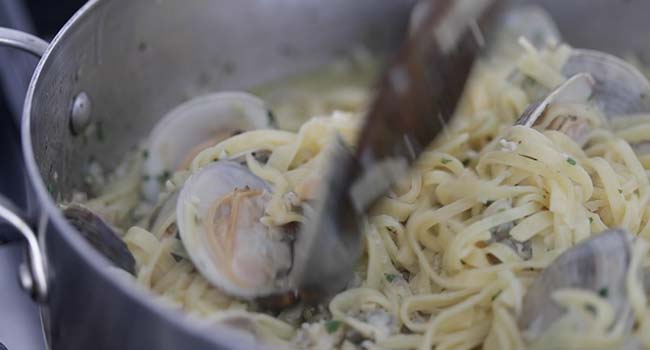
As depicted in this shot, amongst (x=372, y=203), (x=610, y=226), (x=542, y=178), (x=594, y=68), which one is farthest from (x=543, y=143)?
(x=372, y=203)

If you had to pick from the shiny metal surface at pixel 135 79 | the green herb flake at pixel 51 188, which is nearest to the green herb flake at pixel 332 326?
the shiny metal surface at pixel 135 79

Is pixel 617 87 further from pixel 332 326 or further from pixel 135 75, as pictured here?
pixel 135 75

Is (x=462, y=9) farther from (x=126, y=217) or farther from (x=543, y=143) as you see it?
(x=126, y=217)

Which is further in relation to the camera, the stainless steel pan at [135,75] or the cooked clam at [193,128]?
the cooked clam at [193,128]

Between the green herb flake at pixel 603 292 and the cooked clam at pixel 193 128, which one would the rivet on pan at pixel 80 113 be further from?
the green herb flake at pixel 603 292

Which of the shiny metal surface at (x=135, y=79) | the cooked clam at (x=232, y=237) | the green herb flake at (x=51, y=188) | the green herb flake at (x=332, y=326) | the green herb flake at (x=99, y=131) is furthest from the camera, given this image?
the green herb flake at (x=99, y=131)

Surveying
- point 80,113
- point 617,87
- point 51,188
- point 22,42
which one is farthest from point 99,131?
point 617,87

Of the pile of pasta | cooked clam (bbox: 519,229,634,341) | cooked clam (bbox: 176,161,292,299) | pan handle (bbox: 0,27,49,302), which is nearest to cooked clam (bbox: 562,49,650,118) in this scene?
the pile of pasta
